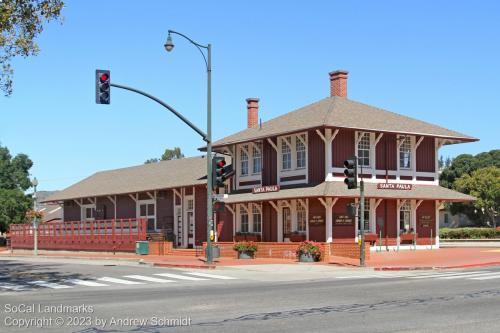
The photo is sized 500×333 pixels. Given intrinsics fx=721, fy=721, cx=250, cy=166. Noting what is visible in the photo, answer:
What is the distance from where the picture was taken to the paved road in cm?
1192

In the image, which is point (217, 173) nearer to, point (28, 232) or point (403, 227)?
point (403, 227)

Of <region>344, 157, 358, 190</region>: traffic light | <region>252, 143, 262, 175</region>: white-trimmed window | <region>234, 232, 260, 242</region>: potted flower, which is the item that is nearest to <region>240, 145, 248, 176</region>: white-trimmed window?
<region>252, 143, 262, 175</region>: white-trimmed window

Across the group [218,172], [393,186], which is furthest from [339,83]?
[218,172]

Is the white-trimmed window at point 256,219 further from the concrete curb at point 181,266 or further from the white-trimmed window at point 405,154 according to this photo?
the concrete curb at point 181,266

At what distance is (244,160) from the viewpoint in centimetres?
4047

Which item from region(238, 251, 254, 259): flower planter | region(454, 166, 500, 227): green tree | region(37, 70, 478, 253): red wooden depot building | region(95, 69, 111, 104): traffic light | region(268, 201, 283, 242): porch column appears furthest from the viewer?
region(454, 166, 500, 227): green tree

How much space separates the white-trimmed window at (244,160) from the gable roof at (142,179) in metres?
2.27

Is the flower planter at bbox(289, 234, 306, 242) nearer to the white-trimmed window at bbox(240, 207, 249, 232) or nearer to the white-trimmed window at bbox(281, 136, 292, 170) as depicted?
the white-trimmed window at bbox(281, 136, 292, 170)

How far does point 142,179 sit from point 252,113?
11.1 m

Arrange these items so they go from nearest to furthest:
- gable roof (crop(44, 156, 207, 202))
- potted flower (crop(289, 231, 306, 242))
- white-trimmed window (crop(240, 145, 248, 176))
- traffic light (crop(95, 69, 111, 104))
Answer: traffic light (crop(95, 69, 111, 104)) → potted flower (crop(289, 231, 306, 242)) → white-trimmed window (crop(240, 145, 248, 176)) → gable roof (crop(44, 156, 207, 202))

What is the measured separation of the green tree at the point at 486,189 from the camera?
256ft

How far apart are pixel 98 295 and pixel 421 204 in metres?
23.0

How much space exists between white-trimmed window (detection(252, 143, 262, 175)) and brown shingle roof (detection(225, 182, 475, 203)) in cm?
175

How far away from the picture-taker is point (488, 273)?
23.2m
